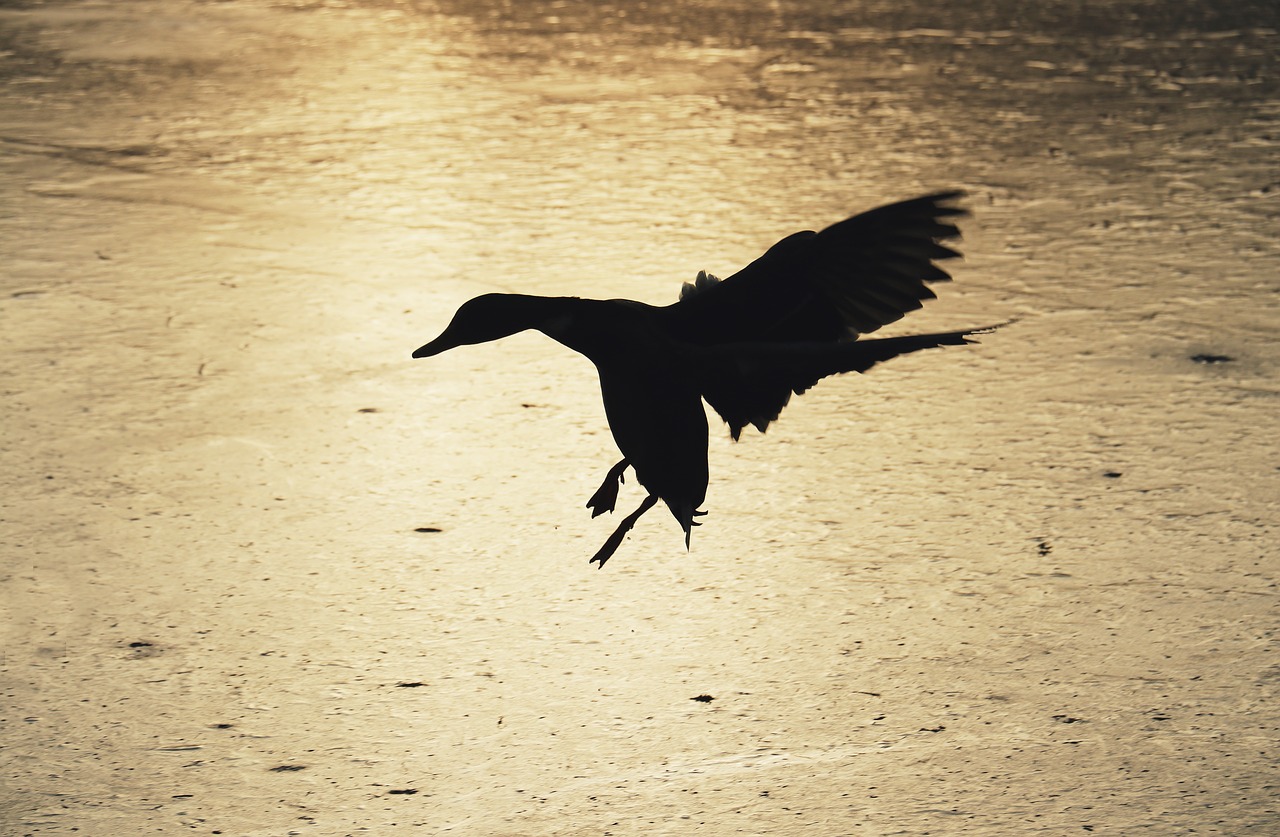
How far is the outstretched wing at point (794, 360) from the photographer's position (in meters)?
1.97

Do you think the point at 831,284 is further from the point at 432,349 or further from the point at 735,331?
the point at 432,349

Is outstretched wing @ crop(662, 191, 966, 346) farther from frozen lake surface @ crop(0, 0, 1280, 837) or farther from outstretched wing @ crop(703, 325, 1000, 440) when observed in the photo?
frozen lake surface @ crop(0, 0, 1280, 837)

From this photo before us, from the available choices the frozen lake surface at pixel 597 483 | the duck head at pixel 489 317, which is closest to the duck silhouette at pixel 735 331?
the duck head at pixel 489 317

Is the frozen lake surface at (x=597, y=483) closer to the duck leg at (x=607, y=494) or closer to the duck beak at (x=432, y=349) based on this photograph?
the duck leg at (x=607, y=494)

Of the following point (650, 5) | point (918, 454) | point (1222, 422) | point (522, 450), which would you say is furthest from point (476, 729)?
point (650, 5)

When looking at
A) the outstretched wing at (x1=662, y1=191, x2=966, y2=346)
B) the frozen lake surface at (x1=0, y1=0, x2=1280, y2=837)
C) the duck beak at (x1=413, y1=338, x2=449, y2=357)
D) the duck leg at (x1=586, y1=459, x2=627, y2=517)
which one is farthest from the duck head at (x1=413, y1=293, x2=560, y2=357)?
the frozen lake surface at (x1=0, y1=0, x2=1280, y2=837)

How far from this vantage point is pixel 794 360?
202 centimetres

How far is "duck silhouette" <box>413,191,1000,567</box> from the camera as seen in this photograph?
204 cm

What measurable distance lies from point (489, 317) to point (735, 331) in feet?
1.26

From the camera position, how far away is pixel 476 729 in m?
2.52

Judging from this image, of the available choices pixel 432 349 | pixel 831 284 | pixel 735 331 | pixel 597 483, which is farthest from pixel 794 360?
pixel 597 483

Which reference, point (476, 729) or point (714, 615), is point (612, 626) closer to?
point (714, 615)

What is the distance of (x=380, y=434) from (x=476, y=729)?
1266 millimetres

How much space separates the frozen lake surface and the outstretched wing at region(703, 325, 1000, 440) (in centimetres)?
63
